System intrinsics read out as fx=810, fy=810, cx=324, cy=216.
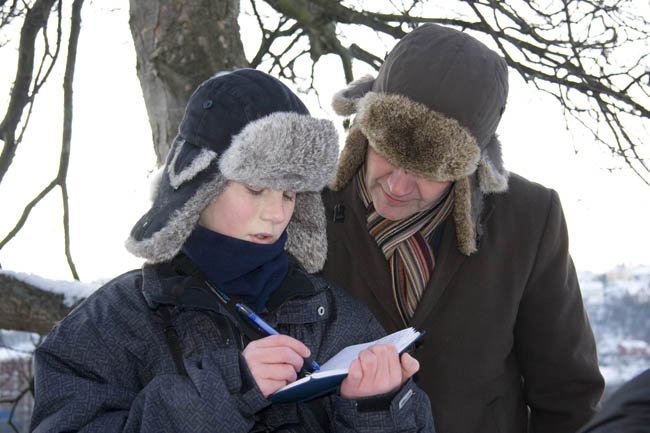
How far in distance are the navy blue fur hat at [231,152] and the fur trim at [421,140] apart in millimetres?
324

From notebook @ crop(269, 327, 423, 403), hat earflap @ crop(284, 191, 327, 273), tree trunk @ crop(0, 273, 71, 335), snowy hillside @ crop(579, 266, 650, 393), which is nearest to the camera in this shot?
notebook @ crop(269, 327, 423, 403)

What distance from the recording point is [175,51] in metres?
3.36

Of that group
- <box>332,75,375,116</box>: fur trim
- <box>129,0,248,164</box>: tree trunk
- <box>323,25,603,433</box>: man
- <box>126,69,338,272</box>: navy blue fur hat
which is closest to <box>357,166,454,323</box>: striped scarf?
<box>323,25,603,433</box>: man

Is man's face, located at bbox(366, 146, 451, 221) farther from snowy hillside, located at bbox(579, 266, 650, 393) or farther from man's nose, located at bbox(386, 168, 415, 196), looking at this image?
snowy hillside, located at bbox(579, 266, 650, 393)

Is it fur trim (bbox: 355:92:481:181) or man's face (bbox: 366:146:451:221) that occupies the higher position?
fur trim (bbox: 355:92:481:181)

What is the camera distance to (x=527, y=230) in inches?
108

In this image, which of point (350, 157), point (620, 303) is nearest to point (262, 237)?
point (350, 157)

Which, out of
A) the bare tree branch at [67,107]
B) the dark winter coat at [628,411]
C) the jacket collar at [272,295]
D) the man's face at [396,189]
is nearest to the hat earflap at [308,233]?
the jacket collar at [272,295]

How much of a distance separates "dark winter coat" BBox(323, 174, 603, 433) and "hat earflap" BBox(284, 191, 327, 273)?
236 millimetres

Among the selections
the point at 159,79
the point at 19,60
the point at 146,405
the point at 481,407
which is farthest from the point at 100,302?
the point at 19,60

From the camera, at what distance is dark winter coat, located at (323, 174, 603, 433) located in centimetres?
268

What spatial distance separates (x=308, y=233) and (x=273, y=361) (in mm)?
676

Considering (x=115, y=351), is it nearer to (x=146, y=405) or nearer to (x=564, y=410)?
(x=146, y=405)

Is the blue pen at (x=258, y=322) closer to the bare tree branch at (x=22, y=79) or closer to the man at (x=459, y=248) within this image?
the man at (x=459, y=248)
